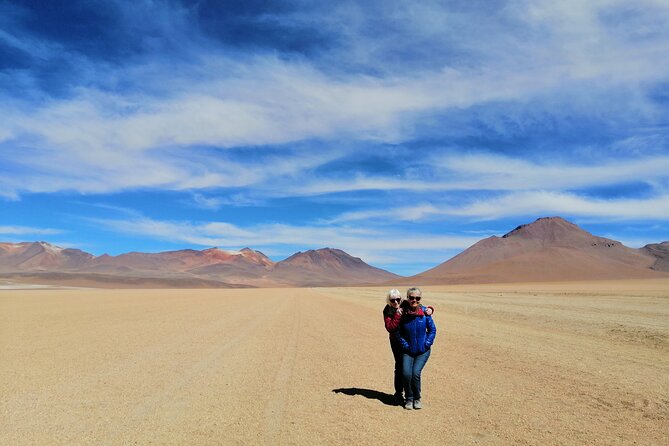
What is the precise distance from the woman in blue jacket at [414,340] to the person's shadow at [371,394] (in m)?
0.56

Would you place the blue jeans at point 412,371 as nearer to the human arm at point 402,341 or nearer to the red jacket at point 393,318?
the human arm at point 402,341

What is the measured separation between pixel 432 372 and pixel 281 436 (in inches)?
224

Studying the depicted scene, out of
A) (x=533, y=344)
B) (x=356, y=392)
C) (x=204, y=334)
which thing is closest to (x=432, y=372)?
(x=356, y=392)

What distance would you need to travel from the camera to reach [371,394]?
9.12 m

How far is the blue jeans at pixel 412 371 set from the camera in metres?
7.98

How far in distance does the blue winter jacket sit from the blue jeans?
194 millimetres

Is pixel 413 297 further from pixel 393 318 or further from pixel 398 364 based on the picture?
pixel 398 364

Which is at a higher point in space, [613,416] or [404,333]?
[404,333]

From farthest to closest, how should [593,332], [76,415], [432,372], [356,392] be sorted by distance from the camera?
[593,332] < [432,372] < [356,392] < [76,415]

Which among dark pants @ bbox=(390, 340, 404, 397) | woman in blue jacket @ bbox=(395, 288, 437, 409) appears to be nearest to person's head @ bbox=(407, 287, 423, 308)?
woman in blue jacket @ bbox=(395, 288, 437, 409)

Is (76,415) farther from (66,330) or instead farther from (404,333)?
(66,330)

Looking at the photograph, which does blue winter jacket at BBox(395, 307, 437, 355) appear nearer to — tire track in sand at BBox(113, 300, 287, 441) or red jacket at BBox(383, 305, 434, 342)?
red jacket at BBox(383, 305, 434, 342)

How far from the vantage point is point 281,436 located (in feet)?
21.5

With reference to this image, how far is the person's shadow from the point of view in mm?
8573
